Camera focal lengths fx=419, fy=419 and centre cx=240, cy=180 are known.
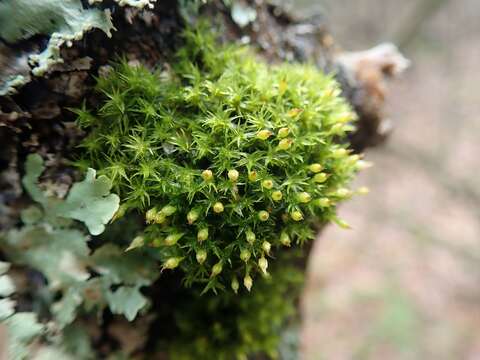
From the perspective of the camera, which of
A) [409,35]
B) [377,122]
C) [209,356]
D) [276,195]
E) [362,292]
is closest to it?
[276,195]

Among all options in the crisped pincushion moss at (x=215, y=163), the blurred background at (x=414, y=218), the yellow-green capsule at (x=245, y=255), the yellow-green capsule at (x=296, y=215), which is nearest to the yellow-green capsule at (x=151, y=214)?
the crisped pincushion moss at (x=215, y=163)

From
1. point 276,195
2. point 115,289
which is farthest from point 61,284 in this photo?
point 276,195

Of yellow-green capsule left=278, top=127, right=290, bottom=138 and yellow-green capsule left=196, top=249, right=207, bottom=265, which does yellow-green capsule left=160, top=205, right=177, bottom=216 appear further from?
yellow-green capsule left=278, top=127, right=290, bottom=138

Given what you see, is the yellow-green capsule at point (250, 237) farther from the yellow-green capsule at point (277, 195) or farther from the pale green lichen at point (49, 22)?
the pale green lichen at point (49, 22)

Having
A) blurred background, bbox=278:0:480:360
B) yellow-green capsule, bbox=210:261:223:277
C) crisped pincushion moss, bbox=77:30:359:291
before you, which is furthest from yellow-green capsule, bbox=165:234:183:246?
blurred background, bbox=278:0:480:360

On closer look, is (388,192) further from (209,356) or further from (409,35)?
(209,356)

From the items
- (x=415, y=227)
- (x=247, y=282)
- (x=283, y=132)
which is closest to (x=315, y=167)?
(x=283, y=132)
